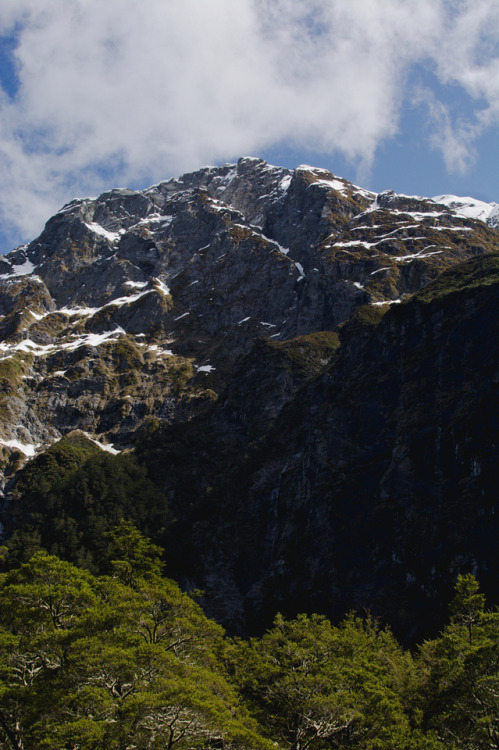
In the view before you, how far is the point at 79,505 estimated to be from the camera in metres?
110

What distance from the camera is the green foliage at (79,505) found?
329ft

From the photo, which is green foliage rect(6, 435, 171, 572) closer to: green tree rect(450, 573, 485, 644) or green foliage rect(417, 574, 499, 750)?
green tree rect(450, 573, 485, 644)

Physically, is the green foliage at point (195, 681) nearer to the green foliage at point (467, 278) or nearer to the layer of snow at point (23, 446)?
the green foliage at point (467, 278)

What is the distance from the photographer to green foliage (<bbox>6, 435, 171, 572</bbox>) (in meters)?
100

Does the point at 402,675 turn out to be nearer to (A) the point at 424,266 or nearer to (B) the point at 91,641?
(B) the point at 91,641

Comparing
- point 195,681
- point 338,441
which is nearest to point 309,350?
point 338,441

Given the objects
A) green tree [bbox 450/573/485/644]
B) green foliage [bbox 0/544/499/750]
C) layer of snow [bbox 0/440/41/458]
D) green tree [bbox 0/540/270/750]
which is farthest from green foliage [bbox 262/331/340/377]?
green tree [bbox 0/540/270/750]

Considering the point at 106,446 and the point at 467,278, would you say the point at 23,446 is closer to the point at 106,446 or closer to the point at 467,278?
the point at 106,446

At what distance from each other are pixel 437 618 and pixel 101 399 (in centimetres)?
13313

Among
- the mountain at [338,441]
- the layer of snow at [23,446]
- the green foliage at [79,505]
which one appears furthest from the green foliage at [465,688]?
the layer of snow at [23,446]

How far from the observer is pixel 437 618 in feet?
219

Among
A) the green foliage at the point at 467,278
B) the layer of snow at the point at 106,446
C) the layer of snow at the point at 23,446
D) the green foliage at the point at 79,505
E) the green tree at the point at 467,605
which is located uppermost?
the green foliage at the point at 467,278

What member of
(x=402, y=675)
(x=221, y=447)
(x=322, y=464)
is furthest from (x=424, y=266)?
(x=402, y=675)

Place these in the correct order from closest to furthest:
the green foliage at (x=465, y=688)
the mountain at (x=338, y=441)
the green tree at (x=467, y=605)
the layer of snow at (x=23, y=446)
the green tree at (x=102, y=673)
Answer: the green tree at (x=102, y=673)
the green foliage at (x=465, y=688)
the green tree at (x=467, y=605)
the mountain at (x=338, y=441)
the layer of snow at (x=23, y=446)
